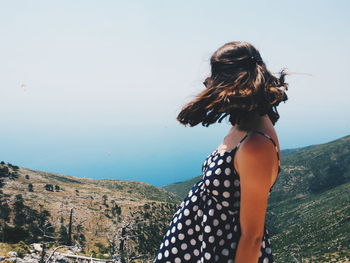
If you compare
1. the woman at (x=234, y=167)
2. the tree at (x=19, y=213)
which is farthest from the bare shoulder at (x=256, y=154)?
the tree at (x=19, y=213)

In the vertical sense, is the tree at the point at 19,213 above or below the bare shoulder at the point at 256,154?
above

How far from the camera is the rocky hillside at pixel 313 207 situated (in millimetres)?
75438

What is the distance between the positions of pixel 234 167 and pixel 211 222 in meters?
0.50

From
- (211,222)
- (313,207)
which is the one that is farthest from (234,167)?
(313,207)

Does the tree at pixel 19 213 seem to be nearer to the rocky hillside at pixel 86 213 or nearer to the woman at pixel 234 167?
the rocky hillside at pixel 86 213

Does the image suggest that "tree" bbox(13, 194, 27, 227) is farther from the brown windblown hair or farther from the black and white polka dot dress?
the brown windblown hair

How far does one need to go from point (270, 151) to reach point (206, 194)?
72 cm

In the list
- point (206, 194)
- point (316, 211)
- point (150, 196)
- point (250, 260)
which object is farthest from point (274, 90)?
point (316, 211)

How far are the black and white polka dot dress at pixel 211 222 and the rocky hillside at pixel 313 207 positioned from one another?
A: 49398 mm

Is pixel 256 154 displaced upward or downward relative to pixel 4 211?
downward

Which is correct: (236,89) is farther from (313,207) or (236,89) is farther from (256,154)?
(313,207)

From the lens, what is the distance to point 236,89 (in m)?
2.50

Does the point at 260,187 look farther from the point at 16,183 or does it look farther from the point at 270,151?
the point at 16,183

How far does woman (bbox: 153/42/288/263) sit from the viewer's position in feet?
7.63
